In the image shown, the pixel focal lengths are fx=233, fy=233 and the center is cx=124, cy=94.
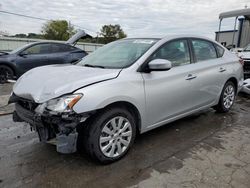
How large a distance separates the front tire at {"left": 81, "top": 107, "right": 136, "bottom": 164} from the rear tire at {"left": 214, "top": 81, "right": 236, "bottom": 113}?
95.9 inches

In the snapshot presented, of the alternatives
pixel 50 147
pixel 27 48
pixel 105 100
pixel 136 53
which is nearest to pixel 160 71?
pixel 136 53

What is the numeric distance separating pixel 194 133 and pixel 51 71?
2.45m

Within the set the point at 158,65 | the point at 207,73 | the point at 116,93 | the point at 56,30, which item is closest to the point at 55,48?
the point at 207,73

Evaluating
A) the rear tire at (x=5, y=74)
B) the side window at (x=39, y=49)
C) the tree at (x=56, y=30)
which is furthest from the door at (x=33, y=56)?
the tree at (x=56, y=30)

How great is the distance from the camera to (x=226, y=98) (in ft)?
15.6

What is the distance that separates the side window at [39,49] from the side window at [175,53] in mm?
6279

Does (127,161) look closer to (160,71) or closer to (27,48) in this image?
(160,71)

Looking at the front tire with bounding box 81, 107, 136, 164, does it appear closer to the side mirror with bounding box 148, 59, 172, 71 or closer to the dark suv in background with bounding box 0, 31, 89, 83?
the side mirror with bounding box 148, 59, 172, 71

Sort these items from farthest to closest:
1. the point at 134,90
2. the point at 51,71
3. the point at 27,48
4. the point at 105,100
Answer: the point at 27,48 < the point at 51,71 < the point at 134,90 < the point at 105,100

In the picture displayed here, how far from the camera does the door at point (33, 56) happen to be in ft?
26.4

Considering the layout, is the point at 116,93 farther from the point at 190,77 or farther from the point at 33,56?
the point at 33,56

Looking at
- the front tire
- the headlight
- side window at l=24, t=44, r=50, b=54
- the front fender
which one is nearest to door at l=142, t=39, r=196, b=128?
the front fender

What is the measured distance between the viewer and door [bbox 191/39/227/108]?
3.89m

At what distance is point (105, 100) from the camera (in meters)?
2.60
